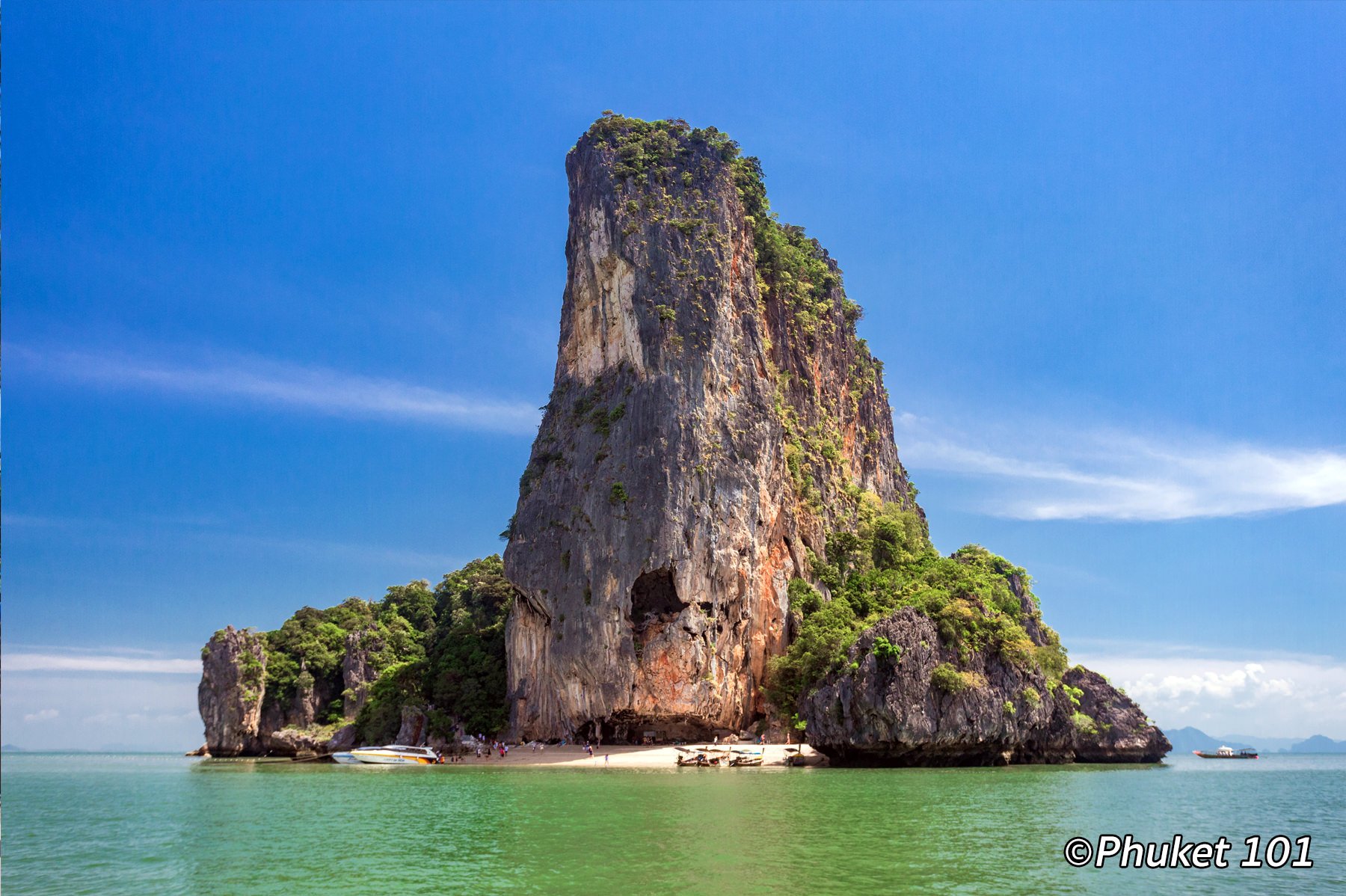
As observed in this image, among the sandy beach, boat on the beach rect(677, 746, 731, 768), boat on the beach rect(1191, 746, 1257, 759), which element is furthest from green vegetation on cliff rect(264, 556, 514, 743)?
boat on the beach rect(1191, 746, 1257, 759)

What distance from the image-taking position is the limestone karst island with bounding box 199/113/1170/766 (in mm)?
40969

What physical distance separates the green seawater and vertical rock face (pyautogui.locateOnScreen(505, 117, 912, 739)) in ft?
38.8

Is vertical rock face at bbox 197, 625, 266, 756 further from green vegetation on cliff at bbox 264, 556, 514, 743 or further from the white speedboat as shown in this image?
the white speedboat

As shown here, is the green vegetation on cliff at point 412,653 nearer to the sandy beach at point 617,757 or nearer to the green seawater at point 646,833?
the sandy beach at point 617,757

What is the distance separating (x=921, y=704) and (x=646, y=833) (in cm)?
2300

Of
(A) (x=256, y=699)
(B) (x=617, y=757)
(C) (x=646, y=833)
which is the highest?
(C) (x=646, y=833)

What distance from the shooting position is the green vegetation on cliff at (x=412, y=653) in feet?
171

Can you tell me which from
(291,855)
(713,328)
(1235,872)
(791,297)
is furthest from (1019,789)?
(791,297)

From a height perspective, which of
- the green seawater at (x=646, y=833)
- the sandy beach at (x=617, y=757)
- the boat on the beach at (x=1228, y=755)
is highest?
the green seawater at (x=646, y=833)

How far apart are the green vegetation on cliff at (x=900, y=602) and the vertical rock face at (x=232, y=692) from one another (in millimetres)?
35330

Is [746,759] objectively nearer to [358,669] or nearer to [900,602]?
[900,602]

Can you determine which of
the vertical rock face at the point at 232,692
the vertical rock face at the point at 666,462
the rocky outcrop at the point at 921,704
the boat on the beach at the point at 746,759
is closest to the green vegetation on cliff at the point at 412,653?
the vertical rock face at the point at 232,692

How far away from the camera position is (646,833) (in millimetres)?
17719

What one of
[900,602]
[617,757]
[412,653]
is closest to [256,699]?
[412,653]
